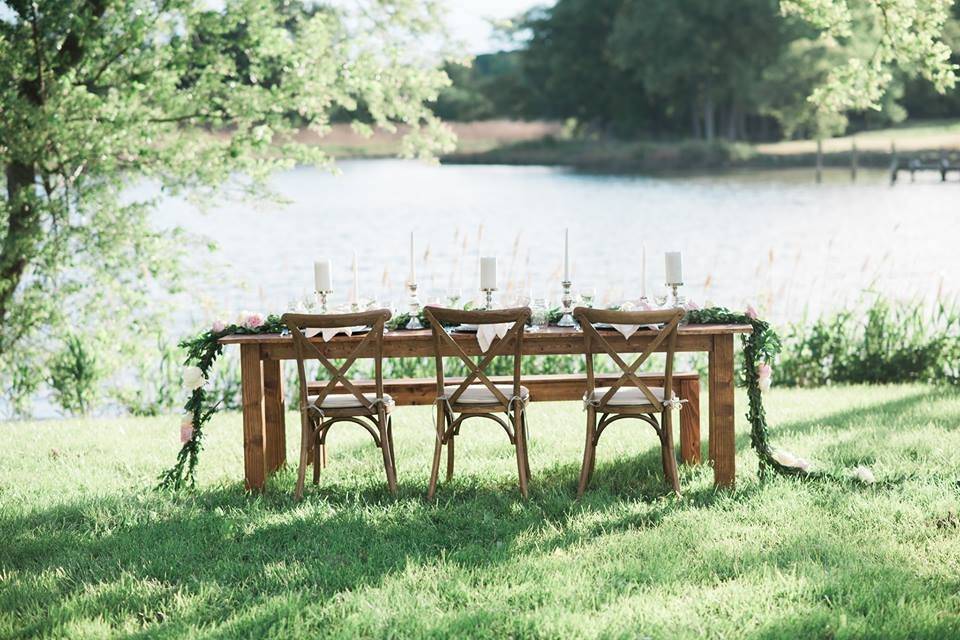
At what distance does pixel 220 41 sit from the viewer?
10508 millimetres

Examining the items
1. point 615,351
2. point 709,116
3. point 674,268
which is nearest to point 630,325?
point 615,351

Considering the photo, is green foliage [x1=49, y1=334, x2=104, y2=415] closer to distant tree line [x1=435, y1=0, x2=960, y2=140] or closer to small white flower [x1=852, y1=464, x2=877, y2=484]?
small white flower [x1=852, y1=464, x2=877, y2=484]

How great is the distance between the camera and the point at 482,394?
6.20m

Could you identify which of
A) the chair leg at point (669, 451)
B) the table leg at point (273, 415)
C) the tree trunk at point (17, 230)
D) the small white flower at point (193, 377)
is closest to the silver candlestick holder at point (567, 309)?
the chair leg at point (669, 451)

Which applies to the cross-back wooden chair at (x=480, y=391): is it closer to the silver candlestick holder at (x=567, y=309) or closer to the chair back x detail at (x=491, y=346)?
the chair back x detail at (x=491, y=346)

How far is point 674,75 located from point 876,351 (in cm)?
5046

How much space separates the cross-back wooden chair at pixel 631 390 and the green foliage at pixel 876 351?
4831mm

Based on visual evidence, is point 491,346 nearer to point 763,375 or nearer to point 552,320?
point 552,320

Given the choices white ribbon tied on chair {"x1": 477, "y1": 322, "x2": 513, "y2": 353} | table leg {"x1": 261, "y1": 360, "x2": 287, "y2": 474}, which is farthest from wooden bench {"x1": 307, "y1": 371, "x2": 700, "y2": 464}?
white ribbon tied on chair {"x1": 477, "y1": 322, "x2": 513, "y2": 353}

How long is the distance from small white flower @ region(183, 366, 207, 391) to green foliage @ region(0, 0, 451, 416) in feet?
13.5

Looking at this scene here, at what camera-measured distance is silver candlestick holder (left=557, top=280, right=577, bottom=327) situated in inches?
247

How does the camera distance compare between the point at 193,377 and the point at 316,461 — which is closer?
the point at 193,377

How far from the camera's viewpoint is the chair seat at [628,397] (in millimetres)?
5973

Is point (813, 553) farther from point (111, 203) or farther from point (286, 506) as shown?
point (111, 203)
